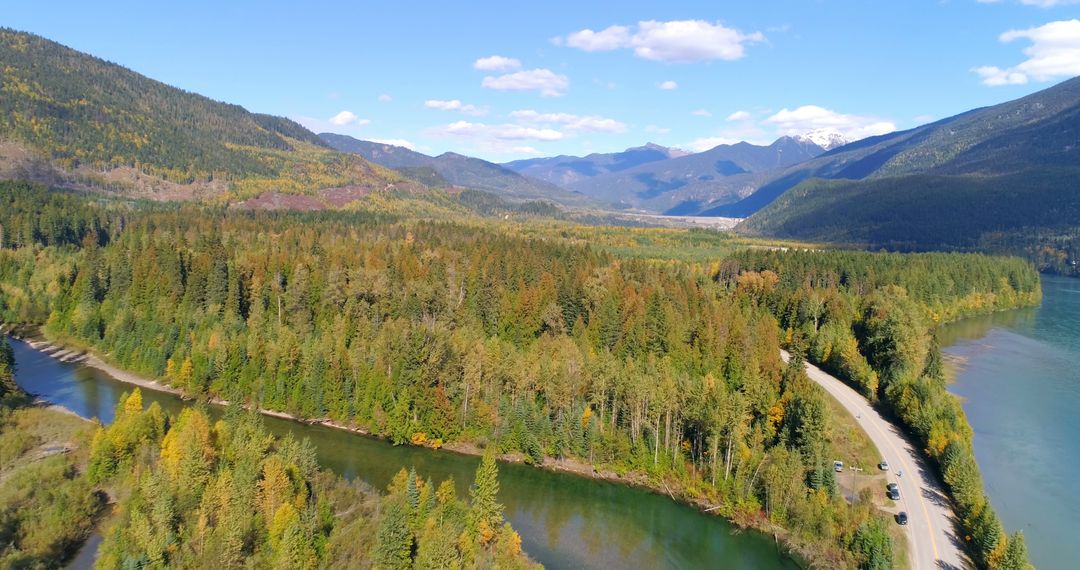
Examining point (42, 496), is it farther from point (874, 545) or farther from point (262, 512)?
point (874, 545)

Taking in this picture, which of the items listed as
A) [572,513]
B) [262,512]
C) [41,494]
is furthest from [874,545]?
[41,494]

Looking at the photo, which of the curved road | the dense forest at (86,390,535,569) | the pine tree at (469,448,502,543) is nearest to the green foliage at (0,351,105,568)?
the dense forest at (86,390,535,569)

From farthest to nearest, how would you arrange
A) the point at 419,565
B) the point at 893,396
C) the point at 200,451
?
the point at 893,396 → the point at 200,451 → the point at 419,565

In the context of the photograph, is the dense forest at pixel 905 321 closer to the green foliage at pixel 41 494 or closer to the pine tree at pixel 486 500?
the pine tree at pixel 486 500

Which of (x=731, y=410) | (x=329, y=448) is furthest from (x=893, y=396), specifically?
(x=329, y=448)

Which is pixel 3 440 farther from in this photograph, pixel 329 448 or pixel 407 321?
pixel 407 321
